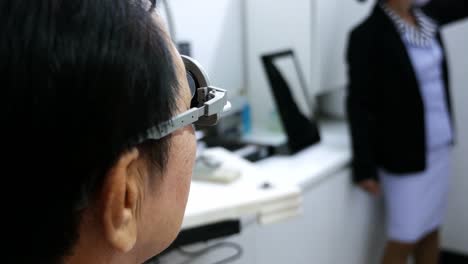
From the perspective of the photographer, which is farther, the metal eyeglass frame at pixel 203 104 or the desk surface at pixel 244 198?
the desk surface at pixel 244 198

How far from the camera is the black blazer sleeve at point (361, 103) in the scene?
183 cm

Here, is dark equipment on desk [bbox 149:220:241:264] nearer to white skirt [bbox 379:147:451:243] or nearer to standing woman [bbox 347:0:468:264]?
standing woman [bbox 347:0:468:264]

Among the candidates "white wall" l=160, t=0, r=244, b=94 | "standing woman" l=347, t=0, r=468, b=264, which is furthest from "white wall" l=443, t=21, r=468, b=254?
"white wall" l=160, t=0, r=244, b=94

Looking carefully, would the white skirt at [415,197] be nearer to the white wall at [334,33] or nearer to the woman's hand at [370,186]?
the woman's hand at [370,186]

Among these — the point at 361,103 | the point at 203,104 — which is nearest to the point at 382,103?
the point at 361,103

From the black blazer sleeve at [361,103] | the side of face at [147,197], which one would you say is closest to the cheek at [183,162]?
the side of face at [147,197]

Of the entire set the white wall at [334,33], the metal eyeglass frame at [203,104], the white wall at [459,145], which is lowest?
the white wall at [459,145]

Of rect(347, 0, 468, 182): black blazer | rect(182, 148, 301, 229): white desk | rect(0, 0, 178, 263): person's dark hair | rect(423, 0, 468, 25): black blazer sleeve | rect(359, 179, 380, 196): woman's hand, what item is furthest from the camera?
rect(423, 0, 468, 25): black blazer sleeve

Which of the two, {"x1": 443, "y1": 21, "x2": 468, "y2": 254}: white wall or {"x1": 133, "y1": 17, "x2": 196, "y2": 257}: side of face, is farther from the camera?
{"x1": 443, "y1": 21, "x2": 468, "y2": 254}: white wall

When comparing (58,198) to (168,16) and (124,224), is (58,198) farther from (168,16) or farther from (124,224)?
(168,16)

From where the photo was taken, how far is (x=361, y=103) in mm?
1873

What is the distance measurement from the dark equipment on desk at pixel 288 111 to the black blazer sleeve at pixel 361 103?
176 millimetres

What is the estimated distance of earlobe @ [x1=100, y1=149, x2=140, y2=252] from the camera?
46cm

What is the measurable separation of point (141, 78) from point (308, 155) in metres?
1.50
